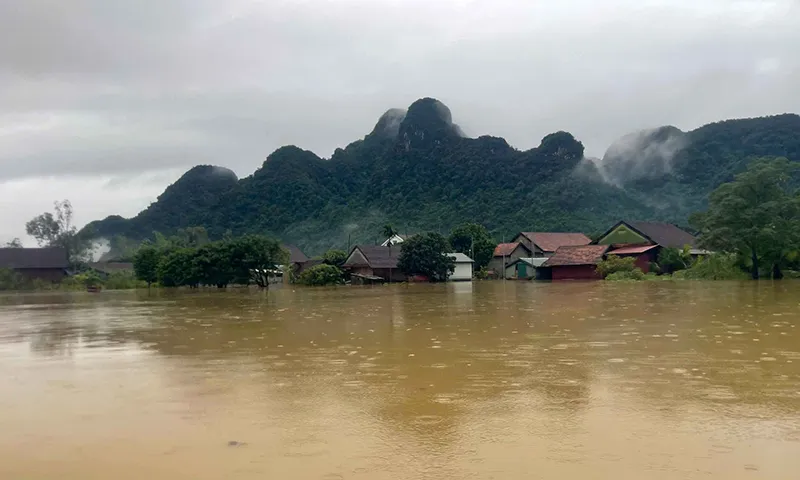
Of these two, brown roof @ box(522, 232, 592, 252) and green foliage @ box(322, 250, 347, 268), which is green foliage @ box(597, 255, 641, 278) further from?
green foliage @ box(322, 250, 347, 268)

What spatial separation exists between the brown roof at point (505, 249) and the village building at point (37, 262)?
40.5 meters

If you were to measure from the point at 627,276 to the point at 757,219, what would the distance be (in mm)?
9924

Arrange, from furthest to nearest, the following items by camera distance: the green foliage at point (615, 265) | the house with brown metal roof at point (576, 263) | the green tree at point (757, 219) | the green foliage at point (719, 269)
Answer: the house with brown metal roof at point (576, 263) < the green foliage at point (615, 265) < the green foliage at point (719, 269) < the green tree at point (757, 219)

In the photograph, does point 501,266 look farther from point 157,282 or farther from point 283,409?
point 283,409

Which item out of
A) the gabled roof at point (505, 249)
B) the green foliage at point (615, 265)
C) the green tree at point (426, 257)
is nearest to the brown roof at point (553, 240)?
the gabled roof at point (505, 249)

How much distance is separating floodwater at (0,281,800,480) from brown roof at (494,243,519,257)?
49.6 m

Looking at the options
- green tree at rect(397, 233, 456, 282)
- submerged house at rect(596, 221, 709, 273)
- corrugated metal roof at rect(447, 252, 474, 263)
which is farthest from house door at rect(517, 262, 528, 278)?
green tree at rect(397, 233, 456, 282)

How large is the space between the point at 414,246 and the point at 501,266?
13884 millimetres

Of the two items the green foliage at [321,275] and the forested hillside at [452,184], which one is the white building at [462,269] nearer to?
the green foliage at [321,275]

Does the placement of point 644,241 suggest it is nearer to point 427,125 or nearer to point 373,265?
point 373,265

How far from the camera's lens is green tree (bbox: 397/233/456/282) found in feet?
167

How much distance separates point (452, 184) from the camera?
308 feet

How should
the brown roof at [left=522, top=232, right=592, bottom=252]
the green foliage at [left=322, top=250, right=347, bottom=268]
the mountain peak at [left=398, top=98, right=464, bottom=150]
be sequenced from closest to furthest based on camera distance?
the green foliage at [left=322, top=250, right=347, bottom=268], the brown roof at [left=522, top=232, right=592, bottom=252], the mountain peak at [left=398, top=98, right=464, bottom=150]

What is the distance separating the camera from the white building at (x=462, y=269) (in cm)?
5609
